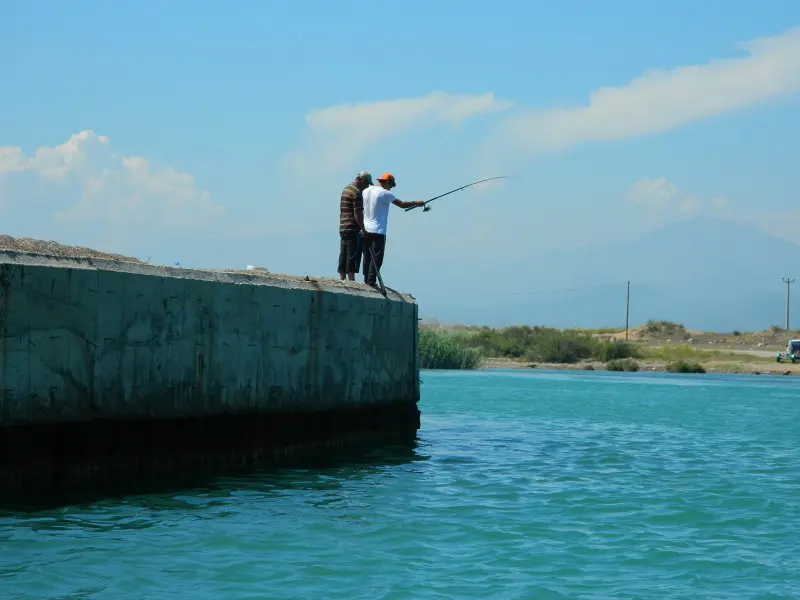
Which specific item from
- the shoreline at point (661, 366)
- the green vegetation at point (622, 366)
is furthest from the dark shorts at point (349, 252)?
the green vegetation at point (622, 366)

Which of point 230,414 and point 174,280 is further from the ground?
point 174,280

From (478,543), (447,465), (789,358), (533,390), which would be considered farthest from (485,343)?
(478,543)

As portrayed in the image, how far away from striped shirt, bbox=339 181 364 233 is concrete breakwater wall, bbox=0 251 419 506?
2.97 feet

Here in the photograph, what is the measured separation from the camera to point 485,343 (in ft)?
226

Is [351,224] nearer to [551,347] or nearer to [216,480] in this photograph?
[216,480]

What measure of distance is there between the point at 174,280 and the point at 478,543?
395 cm

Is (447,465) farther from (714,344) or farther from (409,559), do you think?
(714,344)

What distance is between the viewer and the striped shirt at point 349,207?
14625 mm

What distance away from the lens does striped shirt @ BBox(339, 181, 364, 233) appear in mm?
14625

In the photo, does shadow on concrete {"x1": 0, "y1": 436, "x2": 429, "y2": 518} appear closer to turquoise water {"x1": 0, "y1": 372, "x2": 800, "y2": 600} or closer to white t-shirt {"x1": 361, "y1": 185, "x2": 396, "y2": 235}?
turquoise water {"x1": 0, "y1": 372, "x2": 800, "y2": 600}

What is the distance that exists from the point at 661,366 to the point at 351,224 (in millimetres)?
50184

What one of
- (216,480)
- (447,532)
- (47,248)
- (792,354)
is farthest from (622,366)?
(447,532)

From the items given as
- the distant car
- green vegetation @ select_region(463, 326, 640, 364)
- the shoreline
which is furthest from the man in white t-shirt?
the distant car

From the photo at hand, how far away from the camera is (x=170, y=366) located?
10477mm
